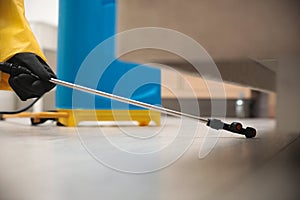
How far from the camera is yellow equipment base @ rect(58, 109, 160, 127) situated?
1.51m

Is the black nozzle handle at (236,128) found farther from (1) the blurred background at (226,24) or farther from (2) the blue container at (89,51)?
(2) the blue container at (89,51)

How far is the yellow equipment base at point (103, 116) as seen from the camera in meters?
1.51

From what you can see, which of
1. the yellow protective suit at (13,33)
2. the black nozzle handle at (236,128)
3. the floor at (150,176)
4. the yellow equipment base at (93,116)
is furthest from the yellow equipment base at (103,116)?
the floor at (150,176)

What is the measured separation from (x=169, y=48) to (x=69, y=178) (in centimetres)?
26

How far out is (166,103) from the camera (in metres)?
3.00

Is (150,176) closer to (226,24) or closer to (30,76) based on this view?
(226,24)

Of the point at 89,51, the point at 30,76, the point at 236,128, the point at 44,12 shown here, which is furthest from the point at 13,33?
the point at 44,12

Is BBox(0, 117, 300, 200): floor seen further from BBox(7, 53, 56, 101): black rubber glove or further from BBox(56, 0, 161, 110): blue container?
BBox(56, 0, 161, 110): blue container

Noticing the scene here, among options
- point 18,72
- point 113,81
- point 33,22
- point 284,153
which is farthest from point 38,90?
point 33,22

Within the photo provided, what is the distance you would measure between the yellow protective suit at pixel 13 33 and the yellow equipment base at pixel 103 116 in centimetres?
48

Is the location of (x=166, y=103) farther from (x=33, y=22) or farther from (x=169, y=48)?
(x=169, y=48)


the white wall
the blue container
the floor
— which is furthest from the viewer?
the white wall

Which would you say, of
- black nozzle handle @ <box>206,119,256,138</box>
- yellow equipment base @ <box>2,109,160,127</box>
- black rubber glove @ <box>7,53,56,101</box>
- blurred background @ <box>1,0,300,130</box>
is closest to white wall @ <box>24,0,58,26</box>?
yellow equipment base @ <box>2,109,160,127</box>

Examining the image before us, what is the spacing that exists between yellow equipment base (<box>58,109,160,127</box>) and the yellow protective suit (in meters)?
0.48
